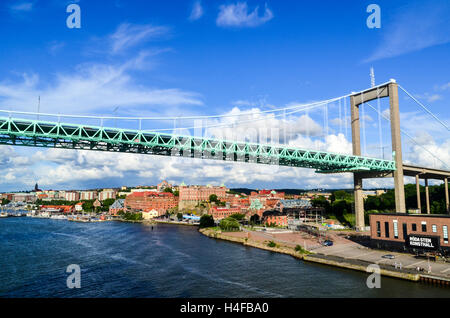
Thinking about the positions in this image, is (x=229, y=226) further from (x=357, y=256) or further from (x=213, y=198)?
(x=213, y=198)

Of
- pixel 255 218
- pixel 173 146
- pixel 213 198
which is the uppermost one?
pixel 173 146

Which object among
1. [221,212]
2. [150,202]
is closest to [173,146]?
[221,212]

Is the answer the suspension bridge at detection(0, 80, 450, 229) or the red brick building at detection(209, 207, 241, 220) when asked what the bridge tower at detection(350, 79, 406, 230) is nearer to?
the suspension bridge at detection(0, 80, 450, 229)

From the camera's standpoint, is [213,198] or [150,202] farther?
[213,198]

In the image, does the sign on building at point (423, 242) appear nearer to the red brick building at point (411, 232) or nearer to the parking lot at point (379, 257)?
the red brick building at point (411, 232)

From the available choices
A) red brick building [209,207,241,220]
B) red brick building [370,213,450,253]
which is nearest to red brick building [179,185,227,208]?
red brick building [209,207,241,220]
